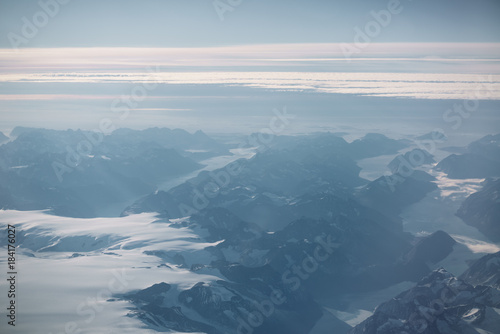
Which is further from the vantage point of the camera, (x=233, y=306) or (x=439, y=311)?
(x=233, y=306)

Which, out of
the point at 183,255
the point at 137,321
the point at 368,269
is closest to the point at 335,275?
the point at 368,269

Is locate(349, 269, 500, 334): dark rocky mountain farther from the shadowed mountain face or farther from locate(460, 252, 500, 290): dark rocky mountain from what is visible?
the shadowed mountain face

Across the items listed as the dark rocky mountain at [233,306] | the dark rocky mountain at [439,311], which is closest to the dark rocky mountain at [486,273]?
the dark rocky mountain at [439,311]

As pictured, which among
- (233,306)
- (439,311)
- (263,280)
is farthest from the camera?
(263,280)

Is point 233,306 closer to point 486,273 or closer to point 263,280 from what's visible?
point 263,280

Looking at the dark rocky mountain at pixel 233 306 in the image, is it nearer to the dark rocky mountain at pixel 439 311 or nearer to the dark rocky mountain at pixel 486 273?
the dark rocky mountain at pixel 439 311

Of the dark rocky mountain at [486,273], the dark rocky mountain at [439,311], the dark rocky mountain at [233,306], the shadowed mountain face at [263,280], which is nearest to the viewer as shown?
the dark rocky mountain at [439,311]

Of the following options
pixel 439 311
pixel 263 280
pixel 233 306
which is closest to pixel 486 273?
pixel 439 311

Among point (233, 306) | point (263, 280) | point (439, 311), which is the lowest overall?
point (439, 311)

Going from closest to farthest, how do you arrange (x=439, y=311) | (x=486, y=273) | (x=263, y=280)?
(x=439, y=311)
(x=263, y=280)
(x=486, y=273)
